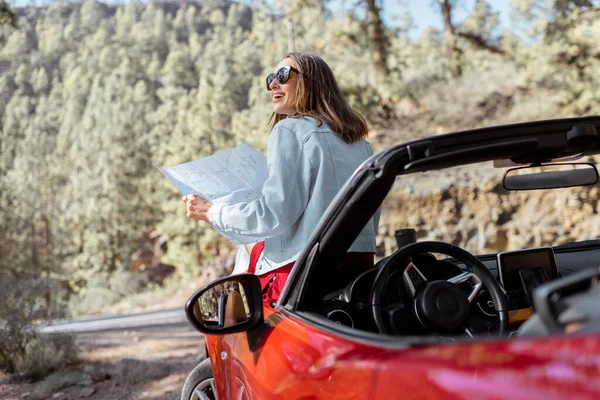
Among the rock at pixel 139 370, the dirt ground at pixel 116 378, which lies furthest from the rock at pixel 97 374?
the rock at pixel 139 370

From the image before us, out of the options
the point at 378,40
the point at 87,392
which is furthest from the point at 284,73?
the point at 378,40

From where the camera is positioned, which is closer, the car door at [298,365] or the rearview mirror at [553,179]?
the car door at [298,365]

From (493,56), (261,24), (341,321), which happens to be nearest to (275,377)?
(341,321)

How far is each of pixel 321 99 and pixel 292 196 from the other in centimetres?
63

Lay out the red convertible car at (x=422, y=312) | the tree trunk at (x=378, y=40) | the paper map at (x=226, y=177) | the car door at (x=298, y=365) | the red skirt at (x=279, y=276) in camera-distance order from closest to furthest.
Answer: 1. the red convertible car at (x=422, y=312)
2. the car door at (x=298, y=365)
3. the red skirt at (x=279, y=276)
4. the paper map at (x=226, y=177)
5. the tree trunk at (x=378, y=40)

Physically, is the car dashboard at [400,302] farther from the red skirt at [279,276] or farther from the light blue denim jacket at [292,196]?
the light blue denim jacket at [292,196]

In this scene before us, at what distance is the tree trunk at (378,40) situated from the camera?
91.7 feet

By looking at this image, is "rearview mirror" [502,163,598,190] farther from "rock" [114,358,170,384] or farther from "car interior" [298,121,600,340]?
"rock" [114,358,170,384]

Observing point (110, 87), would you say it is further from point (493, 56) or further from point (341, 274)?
point (341, 274)

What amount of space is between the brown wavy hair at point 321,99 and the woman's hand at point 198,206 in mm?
572

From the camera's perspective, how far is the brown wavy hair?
121 inches

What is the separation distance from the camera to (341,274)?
2.56 meters

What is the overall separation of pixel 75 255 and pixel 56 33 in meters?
94.7

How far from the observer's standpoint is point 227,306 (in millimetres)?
2498
